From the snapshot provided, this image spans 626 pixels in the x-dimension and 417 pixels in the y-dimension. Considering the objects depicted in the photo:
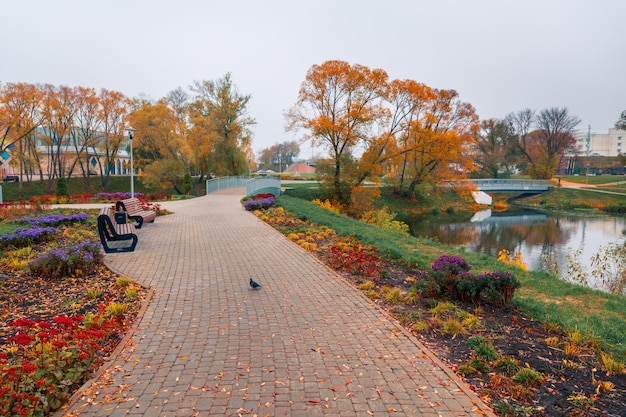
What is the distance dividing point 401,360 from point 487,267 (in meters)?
5.53

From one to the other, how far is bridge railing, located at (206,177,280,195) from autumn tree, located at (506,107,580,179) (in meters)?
40.9

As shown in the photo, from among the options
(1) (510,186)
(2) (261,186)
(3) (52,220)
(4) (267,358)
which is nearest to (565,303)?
(4) (267,358)

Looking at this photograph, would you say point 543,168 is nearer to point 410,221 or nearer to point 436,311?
point 410,221

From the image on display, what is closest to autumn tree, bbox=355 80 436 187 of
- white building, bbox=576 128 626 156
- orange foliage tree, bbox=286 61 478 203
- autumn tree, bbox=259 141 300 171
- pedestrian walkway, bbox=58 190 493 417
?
orange foliage tree, bbox=286 61 478 203

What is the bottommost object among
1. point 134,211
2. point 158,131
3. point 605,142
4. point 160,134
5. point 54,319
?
point 54,319

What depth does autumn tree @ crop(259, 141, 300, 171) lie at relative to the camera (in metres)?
110

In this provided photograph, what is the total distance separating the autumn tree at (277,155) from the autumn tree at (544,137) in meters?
60.2

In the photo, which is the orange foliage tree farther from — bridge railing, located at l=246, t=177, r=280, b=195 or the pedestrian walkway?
the pedestrian walkway

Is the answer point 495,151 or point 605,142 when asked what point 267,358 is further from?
point 605,142

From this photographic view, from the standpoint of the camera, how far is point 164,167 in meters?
36.8

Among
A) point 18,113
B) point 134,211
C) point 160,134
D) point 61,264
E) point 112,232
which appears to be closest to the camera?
point 61,264

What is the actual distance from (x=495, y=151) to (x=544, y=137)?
1022 centimetres

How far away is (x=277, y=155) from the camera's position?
372 ft

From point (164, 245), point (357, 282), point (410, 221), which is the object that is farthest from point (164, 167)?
point (357, 282)
